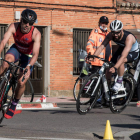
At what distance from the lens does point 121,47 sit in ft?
30.1

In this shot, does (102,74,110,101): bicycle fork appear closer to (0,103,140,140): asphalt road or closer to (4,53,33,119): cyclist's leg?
(0,103,140,140): asphalt road

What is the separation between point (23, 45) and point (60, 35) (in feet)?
35.3

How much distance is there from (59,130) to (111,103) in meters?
2.53

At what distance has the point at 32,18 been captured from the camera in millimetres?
7176

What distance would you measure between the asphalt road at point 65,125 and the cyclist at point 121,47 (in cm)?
87

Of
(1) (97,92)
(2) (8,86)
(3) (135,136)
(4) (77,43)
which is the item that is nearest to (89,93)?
(1) (97,92)

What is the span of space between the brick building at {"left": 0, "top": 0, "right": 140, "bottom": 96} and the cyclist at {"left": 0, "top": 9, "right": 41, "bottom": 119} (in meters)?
9.97

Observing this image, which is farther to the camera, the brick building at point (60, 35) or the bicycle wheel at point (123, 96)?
the brick building at point (60, 35)

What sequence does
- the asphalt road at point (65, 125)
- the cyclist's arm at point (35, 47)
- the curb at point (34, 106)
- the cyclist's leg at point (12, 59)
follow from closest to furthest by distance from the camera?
1. the asphalt road at point (65, 125)
2. the cyclist's arm at point (35, 47)
3. the cyclist's leg at point (12, 59)
4. the curb at point (34, 106)

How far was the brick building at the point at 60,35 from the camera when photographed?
18000 millimetres

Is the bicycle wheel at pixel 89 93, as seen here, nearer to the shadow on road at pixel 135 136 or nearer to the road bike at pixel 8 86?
the road bike at pixel 8 86

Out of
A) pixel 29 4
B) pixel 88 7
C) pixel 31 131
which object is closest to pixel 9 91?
pixel 31 131

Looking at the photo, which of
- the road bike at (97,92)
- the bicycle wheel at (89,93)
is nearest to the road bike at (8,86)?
the road bike at (97,92)

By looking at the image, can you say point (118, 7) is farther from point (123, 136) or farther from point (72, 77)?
point (123, 136)
